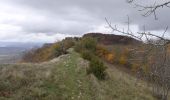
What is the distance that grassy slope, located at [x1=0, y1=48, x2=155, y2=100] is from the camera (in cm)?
1884

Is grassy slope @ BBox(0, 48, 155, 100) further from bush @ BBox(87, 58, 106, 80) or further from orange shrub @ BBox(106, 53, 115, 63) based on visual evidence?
orange shrub @ BBox(106, 53, 115, 63)

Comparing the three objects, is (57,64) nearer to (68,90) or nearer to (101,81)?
(101,81)

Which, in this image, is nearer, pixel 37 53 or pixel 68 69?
pixel 68 69

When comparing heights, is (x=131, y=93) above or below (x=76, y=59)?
below

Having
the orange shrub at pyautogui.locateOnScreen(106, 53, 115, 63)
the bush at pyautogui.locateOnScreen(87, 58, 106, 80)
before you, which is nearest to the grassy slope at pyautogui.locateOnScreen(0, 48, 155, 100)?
the bush at pyautogui.locateOnScreen(87, 58, 106, 80)

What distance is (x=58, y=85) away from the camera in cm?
2058

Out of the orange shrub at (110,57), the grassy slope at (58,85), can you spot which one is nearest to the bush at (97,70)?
the grassy slope at (58,85)

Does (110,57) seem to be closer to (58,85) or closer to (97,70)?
(97,70)

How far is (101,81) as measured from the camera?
25.0 metres

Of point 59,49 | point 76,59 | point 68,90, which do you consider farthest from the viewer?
point 59,49

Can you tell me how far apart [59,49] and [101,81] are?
14000 millimetres

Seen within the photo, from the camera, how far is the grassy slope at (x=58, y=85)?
61.8 ft

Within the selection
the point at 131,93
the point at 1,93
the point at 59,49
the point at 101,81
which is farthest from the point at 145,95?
the point at 59,49

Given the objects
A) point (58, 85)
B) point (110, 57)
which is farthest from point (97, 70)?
point (110, 57)
